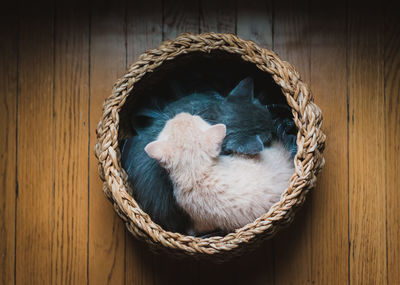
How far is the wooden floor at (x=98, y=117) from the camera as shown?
112 centimetres

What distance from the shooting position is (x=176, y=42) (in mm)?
982

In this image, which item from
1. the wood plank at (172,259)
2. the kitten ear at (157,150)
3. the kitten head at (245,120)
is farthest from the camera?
the wood plank at (172,259)

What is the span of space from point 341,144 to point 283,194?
0.38 meters

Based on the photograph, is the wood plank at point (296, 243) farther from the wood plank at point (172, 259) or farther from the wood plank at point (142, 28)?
the wood plank at point (142, 28)

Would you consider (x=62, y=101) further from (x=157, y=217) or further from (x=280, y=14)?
(x=280, y=14)

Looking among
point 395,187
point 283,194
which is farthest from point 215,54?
point 395,187

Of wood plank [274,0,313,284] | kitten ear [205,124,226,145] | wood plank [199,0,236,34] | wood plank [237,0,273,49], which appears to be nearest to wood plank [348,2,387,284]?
wood plank [274,0,313,284]

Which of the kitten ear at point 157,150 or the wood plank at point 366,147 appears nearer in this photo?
the kitten ear at point 157,150

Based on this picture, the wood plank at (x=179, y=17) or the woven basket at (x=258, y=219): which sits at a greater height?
the wood plank at (x=179, y=17)

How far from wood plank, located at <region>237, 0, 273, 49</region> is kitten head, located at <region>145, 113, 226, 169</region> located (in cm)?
43

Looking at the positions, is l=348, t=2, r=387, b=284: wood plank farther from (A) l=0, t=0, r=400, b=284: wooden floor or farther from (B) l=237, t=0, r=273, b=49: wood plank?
(B) l=237, t=0, r=273, b=49: wood plank

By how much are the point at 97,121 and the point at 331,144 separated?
775 millimetres

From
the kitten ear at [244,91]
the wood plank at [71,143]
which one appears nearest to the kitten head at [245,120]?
the kitten ear at [244,91]

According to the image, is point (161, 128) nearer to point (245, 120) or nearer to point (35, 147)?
point (245, 120)
